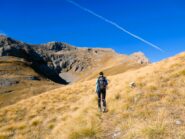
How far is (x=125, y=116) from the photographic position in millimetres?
16938

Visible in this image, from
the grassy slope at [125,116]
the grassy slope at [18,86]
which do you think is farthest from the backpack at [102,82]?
the grassy slope at [18,86]

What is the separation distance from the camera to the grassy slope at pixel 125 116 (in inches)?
544

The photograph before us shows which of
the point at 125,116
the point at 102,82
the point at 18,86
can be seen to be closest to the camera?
the point at 125,116

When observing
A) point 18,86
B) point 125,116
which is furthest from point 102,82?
point 18,86

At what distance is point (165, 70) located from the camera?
24.7m

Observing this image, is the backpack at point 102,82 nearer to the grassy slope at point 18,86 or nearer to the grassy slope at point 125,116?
the grassy slope at point 125,116

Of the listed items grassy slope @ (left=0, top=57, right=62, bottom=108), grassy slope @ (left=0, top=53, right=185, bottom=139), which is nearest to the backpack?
grassy slope @ (left=0, top=53, right=185, bottom=139)

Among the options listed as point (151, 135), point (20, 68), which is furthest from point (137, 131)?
point (20, 68)

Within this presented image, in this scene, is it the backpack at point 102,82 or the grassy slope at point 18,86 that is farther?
the grassy slope at point 18,86

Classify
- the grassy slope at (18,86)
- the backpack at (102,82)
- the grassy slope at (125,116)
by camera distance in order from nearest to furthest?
1. the grassy slope at (125,116)
2. the backpack at (102,82)
3. the grassy slope at (18,86)

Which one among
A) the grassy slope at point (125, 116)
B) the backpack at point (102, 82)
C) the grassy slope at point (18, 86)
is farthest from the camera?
the grassy slope at point (18, 86)

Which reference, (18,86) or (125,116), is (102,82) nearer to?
(125,116)

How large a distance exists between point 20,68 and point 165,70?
141 meters

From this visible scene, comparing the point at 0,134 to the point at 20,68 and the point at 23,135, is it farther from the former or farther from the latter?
the point at 20,68
